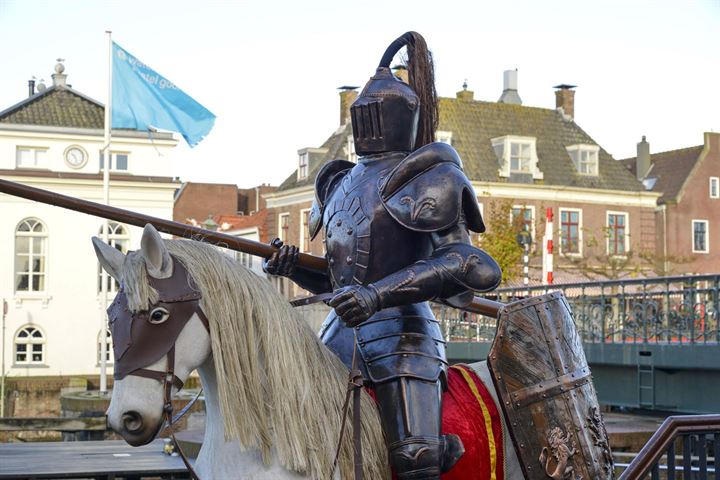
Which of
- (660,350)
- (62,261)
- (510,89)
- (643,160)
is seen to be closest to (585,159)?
(510,89)

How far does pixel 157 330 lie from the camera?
3.59 metres

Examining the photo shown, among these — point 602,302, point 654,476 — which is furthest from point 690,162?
point 654,476

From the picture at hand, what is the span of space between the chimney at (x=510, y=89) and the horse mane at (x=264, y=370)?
43.9 meters

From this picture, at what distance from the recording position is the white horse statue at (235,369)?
141 inches

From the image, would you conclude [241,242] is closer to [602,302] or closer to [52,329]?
[602,302]

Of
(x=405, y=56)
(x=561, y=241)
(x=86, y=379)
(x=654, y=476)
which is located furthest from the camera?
(x=561, y=241)

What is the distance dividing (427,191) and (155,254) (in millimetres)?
1116

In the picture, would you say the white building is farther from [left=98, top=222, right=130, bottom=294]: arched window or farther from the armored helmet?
the armored helmet

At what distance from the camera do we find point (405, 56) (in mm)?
4824

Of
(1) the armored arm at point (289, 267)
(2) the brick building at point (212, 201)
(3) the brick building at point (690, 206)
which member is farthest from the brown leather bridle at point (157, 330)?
(2) the brick building at point (212, 201)

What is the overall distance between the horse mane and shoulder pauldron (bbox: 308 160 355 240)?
0.84 metres

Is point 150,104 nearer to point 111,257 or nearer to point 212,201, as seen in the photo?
point 111,257

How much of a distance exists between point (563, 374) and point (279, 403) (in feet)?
4.32

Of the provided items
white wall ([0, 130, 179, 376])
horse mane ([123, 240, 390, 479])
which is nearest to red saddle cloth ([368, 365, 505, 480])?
horse mane ([123, 240, 390, 479])
